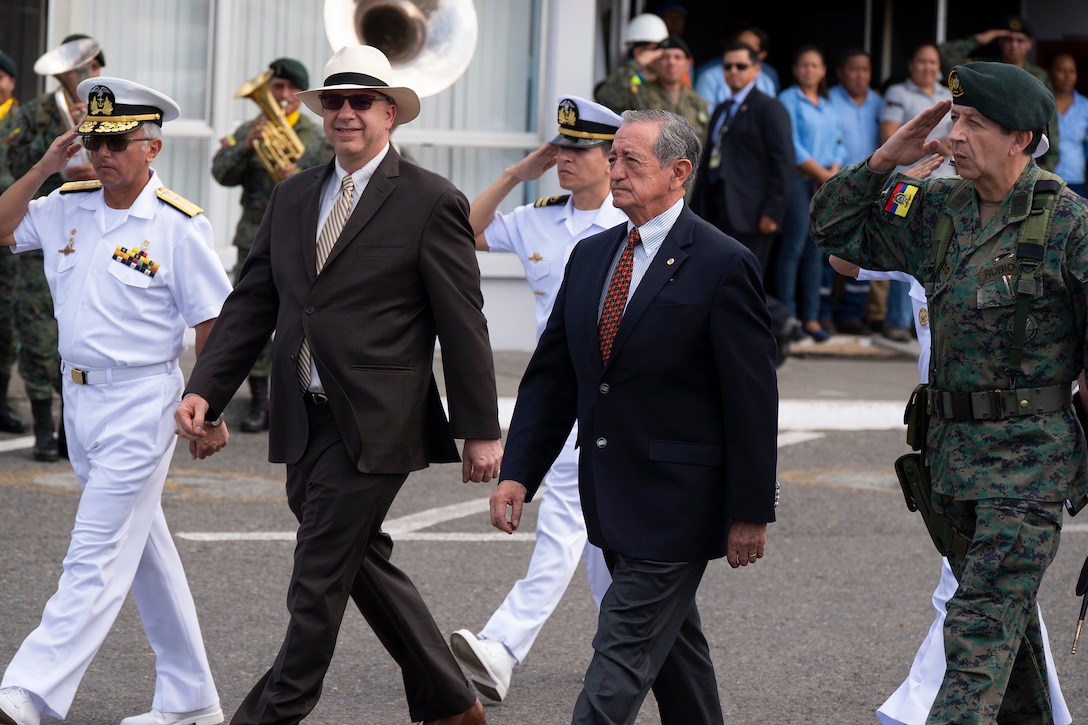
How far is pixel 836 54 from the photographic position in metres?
16.2

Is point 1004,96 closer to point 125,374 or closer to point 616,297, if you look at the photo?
point 616,297

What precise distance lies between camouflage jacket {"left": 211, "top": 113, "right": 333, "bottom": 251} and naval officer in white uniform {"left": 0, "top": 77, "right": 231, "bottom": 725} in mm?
4882

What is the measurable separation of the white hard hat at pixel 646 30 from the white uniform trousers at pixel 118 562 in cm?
810

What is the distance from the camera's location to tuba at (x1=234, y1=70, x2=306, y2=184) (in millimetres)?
10312

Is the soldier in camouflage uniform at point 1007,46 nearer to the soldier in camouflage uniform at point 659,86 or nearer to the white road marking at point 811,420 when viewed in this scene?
the soldier in camouflage uniform at point 659,86

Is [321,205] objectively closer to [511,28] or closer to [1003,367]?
[1003,367]

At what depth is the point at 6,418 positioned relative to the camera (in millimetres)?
10039

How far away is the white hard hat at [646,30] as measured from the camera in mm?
12836

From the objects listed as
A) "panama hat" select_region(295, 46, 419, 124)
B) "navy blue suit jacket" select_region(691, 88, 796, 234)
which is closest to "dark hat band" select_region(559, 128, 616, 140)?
"panama hat" select_region(295, 46, 419, 124)

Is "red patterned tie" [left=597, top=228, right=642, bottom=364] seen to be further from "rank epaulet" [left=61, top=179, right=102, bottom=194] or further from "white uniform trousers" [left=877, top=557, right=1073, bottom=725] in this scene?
"rank epaulet" [left=61, top=179, right=102, bottom=194]

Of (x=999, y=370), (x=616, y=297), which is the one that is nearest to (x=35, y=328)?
(x=616, y=297)

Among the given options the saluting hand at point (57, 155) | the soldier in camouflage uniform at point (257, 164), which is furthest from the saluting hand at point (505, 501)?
the soldier in camouflage uniform at point (257, 164)

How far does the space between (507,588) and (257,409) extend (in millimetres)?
3796

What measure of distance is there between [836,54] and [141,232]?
11.9 meters
